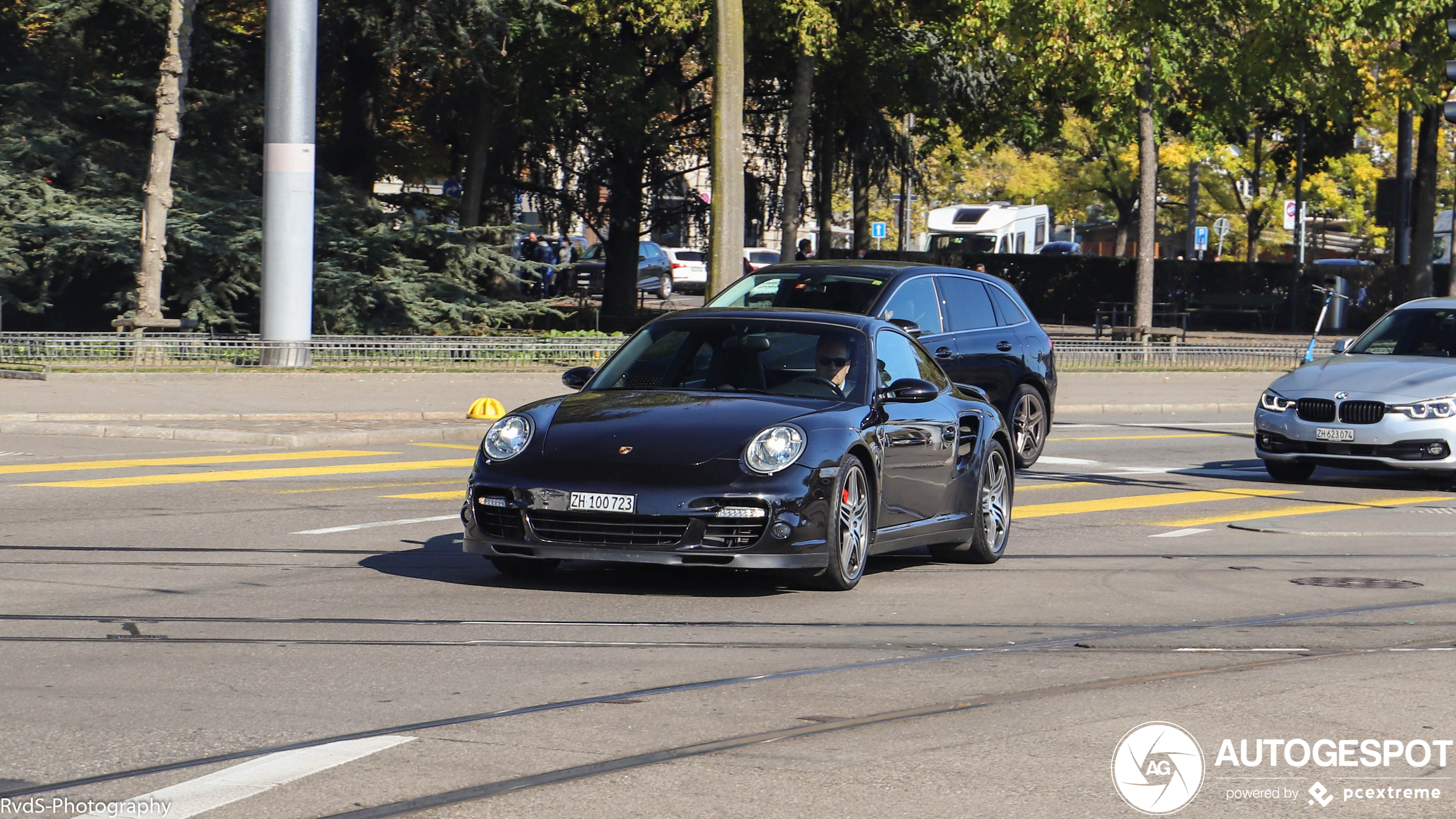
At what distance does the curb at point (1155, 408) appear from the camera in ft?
82.1

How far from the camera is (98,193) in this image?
29203mm

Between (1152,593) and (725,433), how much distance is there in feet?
8.00

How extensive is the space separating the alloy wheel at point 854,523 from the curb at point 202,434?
9.38m

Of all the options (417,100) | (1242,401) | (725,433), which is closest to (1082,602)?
(725,433)

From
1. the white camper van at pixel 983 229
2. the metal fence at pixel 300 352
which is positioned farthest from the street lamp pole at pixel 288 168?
the white camper van at pixel 983 229

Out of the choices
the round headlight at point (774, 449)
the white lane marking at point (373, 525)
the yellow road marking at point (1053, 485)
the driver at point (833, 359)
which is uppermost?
the driver at point (833, 359)

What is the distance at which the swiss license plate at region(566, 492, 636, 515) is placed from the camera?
8.70m

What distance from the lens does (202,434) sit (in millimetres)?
17750

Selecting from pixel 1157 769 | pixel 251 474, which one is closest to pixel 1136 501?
pixel 251 474

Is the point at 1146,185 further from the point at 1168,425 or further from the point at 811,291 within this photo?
the point at 811,291

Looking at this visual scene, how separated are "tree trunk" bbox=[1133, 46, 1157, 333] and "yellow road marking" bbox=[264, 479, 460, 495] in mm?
19698

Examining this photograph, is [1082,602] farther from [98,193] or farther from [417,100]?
[417,100]

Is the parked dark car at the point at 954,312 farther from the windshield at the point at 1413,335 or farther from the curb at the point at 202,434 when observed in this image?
the curb at the point at 202,434

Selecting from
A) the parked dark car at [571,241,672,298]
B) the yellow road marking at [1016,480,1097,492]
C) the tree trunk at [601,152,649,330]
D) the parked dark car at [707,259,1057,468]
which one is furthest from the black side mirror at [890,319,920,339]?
the parked dark car at [571,241,672,298]
